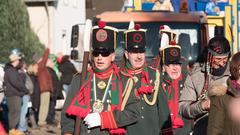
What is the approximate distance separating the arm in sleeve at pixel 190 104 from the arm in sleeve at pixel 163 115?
369 millimetres

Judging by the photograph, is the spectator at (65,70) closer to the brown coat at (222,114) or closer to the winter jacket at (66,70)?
the winter jacket at (66,70)

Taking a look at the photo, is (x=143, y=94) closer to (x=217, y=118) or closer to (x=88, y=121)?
(x=88, y=121)

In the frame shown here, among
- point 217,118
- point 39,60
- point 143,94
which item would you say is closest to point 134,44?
point 143,94

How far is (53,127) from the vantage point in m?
19.1

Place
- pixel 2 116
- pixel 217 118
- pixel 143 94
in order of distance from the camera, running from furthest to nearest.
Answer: pixel 2 116 → pixel 143 94 → pixel 217 118

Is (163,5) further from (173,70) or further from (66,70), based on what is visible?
(173,70)

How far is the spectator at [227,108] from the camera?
20.0 feet

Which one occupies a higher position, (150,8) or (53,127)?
(150,8)

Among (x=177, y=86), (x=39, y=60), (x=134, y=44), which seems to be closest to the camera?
(x=134, y=44)

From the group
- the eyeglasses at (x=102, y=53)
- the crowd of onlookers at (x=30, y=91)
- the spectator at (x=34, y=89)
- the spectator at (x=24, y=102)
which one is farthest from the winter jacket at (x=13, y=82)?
the eyeglasses at (x=102, y=53)

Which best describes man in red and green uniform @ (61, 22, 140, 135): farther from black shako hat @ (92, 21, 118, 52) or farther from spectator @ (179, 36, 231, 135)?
spectator @ (179, 36, 231, 135)

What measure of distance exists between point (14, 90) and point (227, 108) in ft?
36.9

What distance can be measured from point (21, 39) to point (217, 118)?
78.6 feet

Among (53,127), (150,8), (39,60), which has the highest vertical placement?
(150,8)
